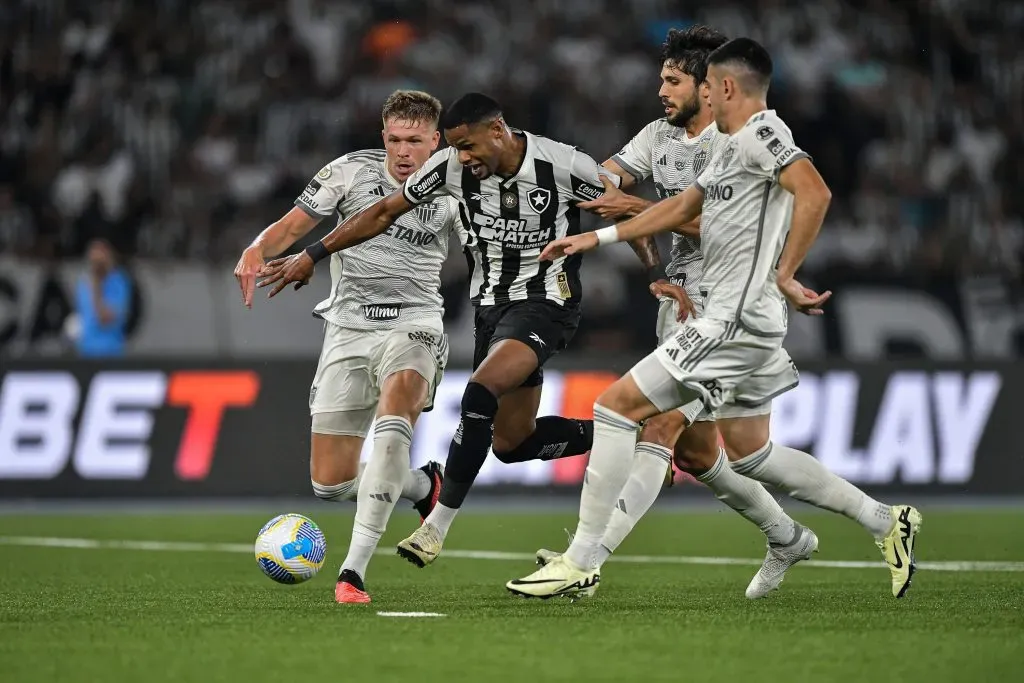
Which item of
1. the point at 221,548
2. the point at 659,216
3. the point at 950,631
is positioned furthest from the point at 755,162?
the point at 221,548

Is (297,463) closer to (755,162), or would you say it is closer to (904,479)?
(904,479)

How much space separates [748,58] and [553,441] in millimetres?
2566

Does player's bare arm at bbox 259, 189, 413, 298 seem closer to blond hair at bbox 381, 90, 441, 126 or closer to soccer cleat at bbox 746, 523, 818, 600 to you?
blond hair at bbox 381, 90, 441, 126

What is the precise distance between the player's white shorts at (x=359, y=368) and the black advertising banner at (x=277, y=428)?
5227mm

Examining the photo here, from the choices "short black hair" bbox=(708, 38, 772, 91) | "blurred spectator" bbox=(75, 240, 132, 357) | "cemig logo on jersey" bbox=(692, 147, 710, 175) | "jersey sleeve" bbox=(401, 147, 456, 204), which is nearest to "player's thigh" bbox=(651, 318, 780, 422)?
"short black hair" bbox=(708, 38, 772, 91)

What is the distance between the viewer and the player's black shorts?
7684mm

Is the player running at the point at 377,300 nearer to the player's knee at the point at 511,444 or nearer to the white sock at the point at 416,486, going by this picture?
the white sock at the point at 416,486

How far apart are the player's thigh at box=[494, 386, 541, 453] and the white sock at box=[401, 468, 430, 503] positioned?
23.0 inches

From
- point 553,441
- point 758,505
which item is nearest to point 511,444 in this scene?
point 553,441

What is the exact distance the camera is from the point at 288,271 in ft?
24.5

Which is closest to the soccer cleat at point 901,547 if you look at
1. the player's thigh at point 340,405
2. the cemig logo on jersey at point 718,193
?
the cemig logo on jersey at point 718,193

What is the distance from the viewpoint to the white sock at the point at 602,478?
22.7 ft

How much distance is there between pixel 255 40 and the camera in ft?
61.8

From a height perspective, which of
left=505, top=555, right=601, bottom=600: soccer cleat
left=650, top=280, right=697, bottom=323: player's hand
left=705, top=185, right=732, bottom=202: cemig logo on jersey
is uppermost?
left=705, top=185, right=732, bottom=202: cemig logo on jersey
